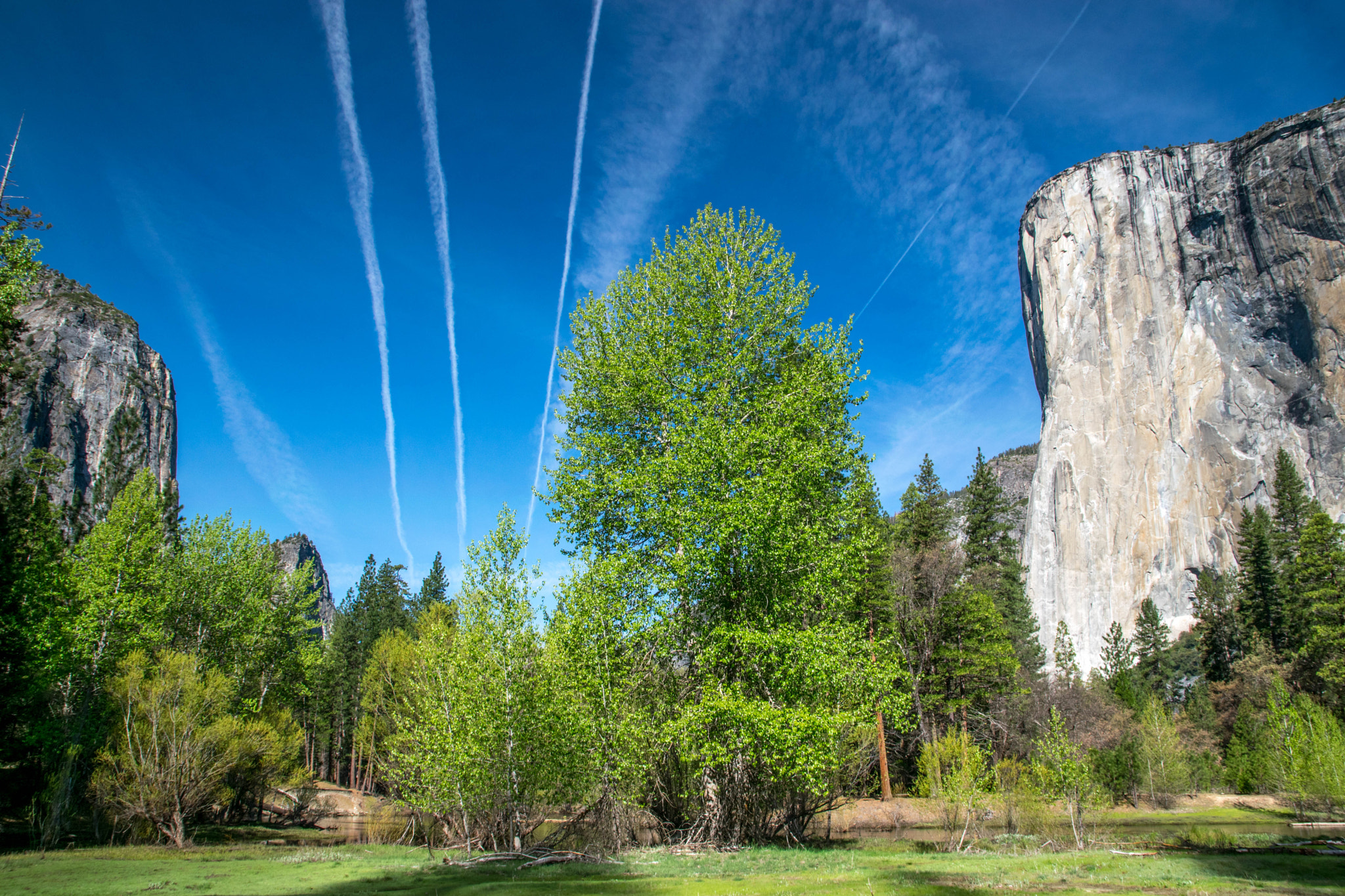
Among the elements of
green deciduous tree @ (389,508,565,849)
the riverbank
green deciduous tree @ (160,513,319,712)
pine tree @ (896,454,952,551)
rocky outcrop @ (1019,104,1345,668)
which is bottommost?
the riverbank

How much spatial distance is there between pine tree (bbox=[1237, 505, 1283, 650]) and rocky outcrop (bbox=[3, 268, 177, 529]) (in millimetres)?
97080

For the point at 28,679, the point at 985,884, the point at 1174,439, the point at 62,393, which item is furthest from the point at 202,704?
the point at 1174,439

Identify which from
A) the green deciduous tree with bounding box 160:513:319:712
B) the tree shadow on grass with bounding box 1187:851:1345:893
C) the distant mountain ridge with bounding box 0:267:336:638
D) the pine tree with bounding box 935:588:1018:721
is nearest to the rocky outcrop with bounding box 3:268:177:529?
the distant mountain ridge with bounding box 0:267:336:638

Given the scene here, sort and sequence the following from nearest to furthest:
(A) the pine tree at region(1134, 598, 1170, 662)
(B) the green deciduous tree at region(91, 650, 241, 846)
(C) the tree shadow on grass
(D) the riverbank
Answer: (C) the tree shadow on grass < (B) the green deciduous tree at region(91, 650, 241, 846) < (D) the riverbank < (A) the pine tree at region(1134, 598, 1170, 662)

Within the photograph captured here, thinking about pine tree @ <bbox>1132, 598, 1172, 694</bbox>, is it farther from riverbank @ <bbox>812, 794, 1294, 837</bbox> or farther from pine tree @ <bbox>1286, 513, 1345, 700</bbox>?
riverbank @ <bbox>812, 794, 1294, 837</bbox>

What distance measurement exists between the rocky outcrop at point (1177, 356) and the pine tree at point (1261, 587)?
63.5 feet

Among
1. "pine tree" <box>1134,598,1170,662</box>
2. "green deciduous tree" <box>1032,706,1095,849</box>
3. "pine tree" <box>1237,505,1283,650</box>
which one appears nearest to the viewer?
"green deciduous tree" <box>1032,706,1095,849</box>

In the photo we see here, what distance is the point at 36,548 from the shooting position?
27422 millimetres

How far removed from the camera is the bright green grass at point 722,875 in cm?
827

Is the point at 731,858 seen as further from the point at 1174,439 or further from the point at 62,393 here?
the point at 62,393

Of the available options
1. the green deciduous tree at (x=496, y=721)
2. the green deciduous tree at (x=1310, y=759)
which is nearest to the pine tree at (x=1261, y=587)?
the green deciduous tree at (x=1310, y=759)

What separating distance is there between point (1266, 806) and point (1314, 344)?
57.0 m

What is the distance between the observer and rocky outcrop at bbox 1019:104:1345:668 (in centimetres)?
7138

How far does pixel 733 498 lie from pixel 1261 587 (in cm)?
6048
